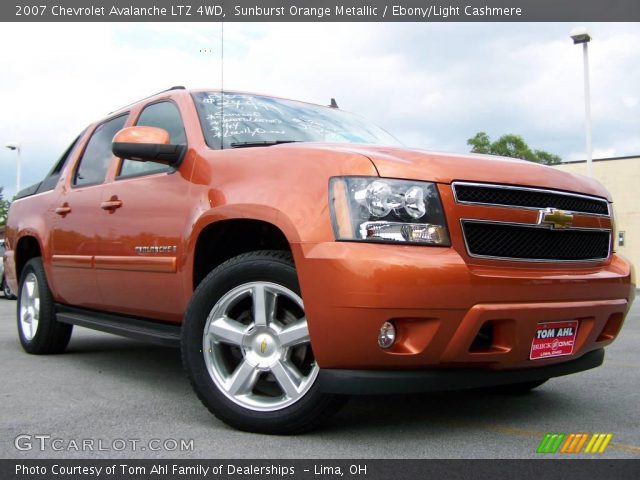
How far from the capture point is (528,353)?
10.00 feet

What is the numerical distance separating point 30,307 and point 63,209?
3.90 feet

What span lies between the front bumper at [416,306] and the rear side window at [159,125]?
156cm

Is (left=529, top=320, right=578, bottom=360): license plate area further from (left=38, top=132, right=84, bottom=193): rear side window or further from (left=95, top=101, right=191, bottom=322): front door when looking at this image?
(left=38, top=132, right=84, bottom=193): rear side window

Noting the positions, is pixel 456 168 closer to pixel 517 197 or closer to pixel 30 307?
pixel 517 197

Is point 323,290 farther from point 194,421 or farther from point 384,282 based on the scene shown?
point 194,421

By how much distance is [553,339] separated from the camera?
3156 mm

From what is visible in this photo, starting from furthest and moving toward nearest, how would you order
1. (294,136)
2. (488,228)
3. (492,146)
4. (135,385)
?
1. (492,146)
2. (135,385)
3. (294,136)
4. (488,228)

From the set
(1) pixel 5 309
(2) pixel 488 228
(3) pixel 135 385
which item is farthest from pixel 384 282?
(1) pixel 5 309

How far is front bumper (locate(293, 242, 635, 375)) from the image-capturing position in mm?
2764

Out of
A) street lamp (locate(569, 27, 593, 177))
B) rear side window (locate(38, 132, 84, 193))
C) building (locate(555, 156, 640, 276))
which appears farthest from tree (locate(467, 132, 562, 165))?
rear side window (locate(38, 132, 84, 193))

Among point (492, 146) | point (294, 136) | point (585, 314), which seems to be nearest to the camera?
point (585, 314)

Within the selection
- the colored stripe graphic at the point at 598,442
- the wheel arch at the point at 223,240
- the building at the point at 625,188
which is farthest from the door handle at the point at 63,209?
the building at the point at 625,188

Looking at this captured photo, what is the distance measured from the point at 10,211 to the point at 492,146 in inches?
1295

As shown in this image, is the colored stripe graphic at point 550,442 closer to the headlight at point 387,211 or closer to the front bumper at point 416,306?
the front bumper at point 416,306
